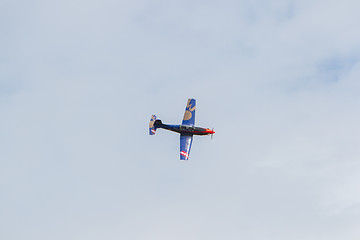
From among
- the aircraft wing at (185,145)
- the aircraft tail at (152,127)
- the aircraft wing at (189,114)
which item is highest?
the aircraft wing at (189,114)

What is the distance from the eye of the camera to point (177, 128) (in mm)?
106125

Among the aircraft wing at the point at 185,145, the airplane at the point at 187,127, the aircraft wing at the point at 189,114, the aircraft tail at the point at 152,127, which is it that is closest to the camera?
the aircraft wing at the point at 185,145

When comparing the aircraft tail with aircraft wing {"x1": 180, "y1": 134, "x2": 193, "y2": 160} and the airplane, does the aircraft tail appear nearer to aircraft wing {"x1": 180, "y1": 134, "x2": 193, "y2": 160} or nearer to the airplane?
the airplane

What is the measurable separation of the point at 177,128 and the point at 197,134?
4.70m

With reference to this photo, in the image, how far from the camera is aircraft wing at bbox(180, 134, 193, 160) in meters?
101

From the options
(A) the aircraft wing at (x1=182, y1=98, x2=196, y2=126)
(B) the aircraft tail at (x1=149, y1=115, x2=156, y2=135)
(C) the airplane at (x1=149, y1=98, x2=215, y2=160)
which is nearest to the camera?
(C) the airplane at (x1=149, y1=98, x2=215, y2=160)

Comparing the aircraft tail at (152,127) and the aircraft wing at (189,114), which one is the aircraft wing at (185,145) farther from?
the aircraft tail at (152,127)

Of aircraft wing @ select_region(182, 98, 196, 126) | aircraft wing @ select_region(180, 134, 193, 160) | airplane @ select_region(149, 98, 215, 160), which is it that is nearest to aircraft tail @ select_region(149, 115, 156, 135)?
airplane @ select_region(149, 98, 215, 160)

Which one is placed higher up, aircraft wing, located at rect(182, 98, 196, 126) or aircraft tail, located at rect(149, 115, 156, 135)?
aircraft wing, located at rect(182, 98, 196, 126)

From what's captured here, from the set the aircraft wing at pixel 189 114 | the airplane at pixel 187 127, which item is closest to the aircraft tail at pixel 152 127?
the airplane at pixel 187 127

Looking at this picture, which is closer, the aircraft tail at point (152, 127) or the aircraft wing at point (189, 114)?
the aircraft tail at point (152, 127)

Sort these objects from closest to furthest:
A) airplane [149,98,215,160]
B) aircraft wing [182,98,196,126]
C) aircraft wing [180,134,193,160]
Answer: aircraft wing [180,134,193,160] < airplane [149,98,215,160] < aircraft wing [182,98,196,126]

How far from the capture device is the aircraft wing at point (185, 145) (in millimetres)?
101250

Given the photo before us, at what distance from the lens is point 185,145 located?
102812mm
